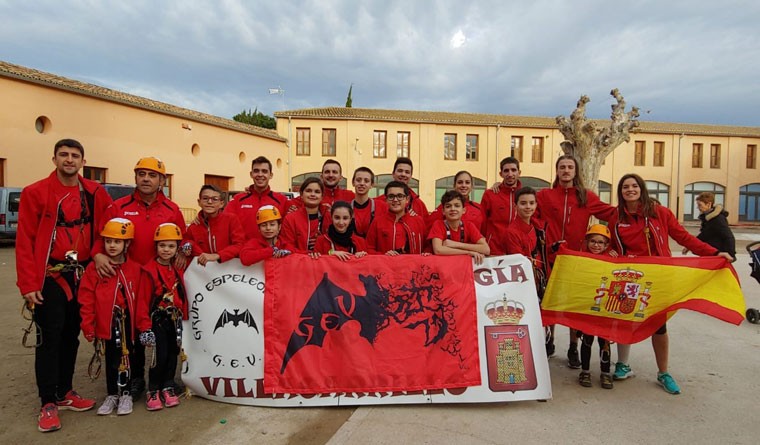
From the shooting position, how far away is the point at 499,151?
A: 30812 millimetres

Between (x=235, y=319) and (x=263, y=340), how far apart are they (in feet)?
1.02

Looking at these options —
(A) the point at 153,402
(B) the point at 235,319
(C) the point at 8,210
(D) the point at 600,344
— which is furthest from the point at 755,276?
(C) the point at 8,210

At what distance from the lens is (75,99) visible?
17.2m

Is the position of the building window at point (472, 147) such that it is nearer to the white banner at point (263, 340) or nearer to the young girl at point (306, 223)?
the young girl at point (306, 223)

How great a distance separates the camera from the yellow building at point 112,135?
15.4 metres

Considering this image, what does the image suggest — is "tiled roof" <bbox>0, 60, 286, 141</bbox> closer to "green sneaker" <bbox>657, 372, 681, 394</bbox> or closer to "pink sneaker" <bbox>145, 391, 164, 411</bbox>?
"pink sneaker" <bbox>145, 391, 164, 411</bbox>

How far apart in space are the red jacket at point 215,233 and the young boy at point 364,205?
1.13 m

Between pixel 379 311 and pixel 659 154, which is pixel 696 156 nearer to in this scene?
pixel 659 154

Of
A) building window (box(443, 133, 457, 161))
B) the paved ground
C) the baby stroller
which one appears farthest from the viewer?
building window (box(443, 133, 457, 161))

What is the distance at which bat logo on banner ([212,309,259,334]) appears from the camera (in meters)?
3.62

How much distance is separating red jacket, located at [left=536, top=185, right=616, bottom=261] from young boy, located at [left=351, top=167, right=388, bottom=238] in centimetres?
172

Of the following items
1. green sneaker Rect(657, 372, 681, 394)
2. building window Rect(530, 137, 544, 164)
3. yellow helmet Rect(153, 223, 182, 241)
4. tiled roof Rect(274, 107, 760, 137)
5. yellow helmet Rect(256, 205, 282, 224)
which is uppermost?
tiled roof Rect(274, 107, 760, 137)

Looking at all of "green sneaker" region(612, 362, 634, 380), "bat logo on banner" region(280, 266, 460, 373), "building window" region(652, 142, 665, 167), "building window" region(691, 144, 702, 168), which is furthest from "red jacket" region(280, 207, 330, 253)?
"building window" region(691, 144, 702, 168)

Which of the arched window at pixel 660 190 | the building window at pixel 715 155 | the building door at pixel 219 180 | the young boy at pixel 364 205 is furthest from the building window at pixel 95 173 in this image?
the building window at pixel 715 155
